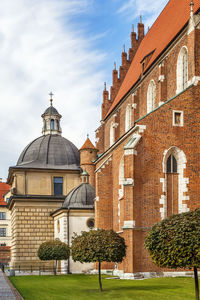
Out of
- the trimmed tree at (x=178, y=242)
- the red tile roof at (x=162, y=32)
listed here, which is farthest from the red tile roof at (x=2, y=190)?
the trimmed tree at (x=178, y=242)

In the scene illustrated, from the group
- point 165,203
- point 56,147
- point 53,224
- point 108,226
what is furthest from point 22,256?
point 165,203

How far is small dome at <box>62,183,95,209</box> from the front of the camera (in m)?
37.2

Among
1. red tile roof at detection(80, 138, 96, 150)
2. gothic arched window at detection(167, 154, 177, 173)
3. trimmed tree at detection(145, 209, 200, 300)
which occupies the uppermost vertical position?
red tile roof at detection(80, 138, 96, 150)

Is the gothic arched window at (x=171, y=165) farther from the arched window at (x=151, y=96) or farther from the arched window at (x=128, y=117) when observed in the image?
the arched window at (x=128, y=117)

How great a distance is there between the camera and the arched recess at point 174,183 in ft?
76.0

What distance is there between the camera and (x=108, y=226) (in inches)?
1160

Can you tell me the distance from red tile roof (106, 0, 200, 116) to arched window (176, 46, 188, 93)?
1348 millimetres

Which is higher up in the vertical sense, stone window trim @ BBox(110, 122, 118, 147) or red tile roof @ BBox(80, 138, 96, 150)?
stone window trim @ BBox(110, 122, 118, 147)

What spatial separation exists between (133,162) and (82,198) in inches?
614

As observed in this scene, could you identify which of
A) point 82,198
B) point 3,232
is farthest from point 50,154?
point 3,232

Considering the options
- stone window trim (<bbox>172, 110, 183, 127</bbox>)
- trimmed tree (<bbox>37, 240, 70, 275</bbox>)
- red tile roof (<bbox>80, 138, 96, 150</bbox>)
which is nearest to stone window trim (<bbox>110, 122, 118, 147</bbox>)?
red tile roof (<bbox>80, 138, 96, 150</bbox>)

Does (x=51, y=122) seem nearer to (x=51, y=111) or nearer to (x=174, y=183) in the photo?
(x=51, y=111)

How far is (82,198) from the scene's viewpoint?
1485 inches

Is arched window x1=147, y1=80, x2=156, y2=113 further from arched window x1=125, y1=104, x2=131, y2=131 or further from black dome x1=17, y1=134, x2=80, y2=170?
black dome x1=17, y1=134, x2=80, y2=170
